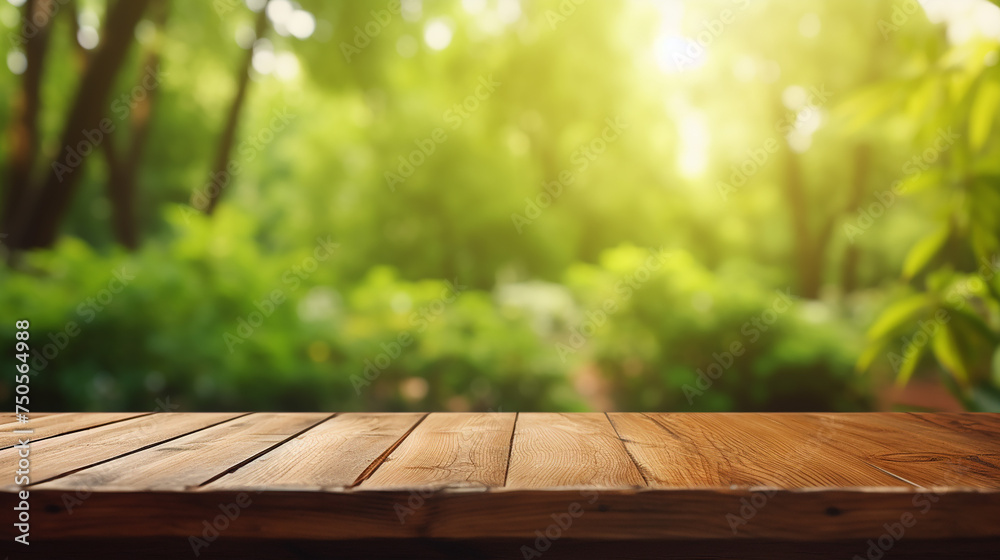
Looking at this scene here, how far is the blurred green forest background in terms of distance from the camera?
3824 millimetres

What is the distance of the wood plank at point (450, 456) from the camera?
3.63 feet

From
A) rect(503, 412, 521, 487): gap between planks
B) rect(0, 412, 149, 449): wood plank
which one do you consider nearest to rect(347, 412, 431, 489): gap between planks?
rect(503, 412, 521, 487): gap between planks

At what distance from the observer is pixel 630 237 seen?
65.9 ft

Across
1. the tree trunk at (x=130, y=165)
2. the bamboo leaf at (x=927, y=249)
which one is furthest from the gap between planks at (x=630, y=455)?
the tree trunk at (x=130, y=165)

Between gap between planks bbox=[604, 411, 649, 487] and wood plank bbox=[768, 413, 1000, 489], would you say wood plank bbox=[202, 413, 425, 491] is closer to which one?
gap between planks bbox=[604, 411, 649, 487]

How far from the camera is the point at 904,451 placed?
135 centimetres

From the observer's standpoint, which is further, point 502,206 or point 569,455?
point 502,206

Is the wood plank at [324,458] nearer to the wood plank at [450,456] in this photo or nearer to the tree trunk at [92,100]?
the wood plank at [450,456]

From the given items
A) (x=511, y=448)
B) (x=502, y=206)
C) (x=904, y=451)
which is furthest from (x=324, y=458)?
(x=502, y=206)

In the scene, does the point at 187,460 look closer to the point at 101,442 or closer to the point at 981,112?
the point at 101,442

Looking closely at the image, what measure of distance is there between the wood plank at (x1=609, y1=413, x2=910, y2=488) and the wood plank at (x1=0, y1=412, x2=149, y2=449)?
4.37 ft

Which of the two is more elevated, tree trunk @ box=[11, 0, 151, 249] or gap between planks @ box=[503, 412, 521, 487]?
tree trunk @ box=[11, 0, 151, 249]

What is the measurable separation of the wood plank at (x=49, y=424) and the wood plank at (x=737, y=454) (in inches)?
52.5

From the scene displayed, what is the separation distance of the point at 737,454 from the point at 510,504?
527mm
